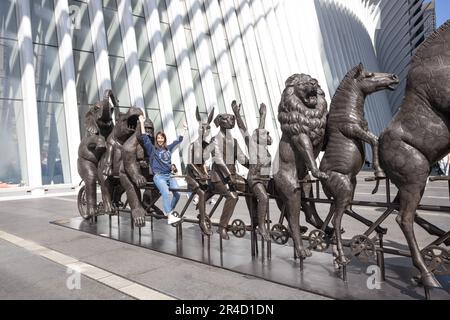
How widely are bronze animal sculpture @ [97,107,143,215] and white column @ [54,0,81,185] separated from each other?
895cm

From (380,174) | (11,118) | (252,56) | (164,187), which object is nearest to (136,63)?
(11,118)

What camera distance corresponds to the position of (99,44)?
16797mm

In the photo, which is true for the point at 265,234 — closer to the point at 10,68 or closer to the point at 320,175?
the point at 320,175

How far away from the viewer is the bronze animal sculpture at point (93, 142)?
23.0 ft

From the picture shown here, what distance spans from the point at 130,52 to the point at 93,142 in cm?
1224

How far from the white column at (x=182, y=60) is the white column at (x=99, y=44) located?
438 cm

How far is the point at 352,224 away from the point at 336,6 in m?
40.3

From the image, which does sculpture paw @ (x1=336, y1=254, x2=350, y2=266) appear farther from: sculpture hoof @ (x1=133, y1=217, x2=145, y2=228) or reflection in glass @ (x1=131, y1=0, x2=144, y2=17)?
reflection in glass @ (x1=131, y1=0, x2=144, y2=17)

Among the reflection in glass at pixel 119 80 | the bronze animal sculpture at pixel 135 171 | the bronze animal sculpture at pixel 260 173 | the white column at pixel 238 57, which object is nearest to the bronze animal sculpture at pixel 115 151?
the bronze animal sculpture at pixel 135 171

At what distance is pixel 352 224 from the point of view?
7.05m

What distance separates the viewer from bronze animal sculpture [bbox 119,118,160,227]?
6.07 m

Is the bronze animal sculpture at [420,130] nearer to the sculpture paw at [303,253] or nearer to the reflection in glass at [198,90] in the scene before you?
the sculpture paw at [303,253]
